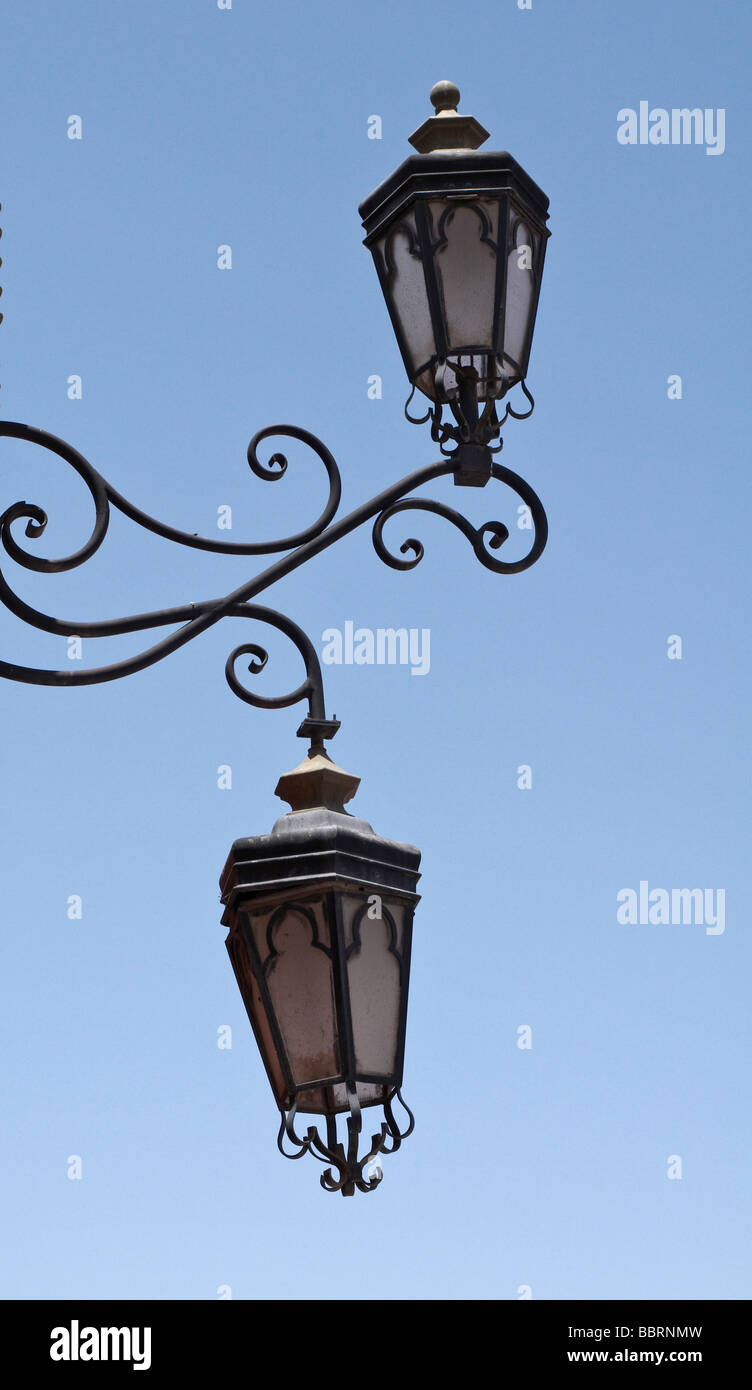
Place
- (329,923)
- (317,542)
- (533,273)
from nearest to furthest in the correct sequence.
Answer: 1. (329,923)
2. (317,542)
3. (533,273)

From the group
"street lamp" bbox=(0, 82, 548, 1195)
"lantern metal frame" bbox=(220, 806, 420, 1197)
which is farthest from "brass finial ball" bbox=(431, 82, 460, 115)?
"lantern metal frame" bbox=(220, 806, 420, 1197)

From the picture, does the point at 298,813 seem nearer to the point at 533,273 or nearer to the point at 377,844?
the point at 377,844

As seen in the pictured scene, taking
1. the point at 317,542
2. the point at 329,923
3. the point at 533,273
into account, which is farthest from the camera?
the point at 533,273

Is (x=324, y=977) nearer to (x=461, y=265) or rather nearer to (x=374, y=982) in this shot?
(x=374, y=982)

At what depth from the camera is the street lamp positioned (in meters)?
3.78

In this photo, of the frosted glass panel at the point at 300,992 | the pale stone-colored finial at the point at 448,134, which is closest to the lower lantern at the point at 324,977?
the frosted glass panel at the point at 300,992

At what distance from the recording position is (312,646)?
4.21 m

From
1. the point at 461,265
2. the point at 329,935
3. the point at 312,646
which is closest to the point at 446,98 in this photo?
the point at 461,265

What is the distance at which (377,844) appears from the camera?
12.7 ft

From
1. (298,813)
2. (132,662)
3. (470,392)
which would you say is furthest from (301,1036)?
(470,392)

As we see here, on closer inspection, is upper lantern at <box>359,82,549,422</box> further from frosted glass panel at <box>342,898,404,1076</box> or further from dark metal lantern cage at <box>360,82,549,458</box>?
frosted glass panel at <box>342,898,404,1076</box>

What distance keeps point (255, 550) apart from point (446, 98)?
131 cm

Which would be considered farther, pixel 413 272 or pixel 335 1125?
pixel 413 272

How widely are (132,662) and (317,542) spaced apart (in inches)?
21.5
